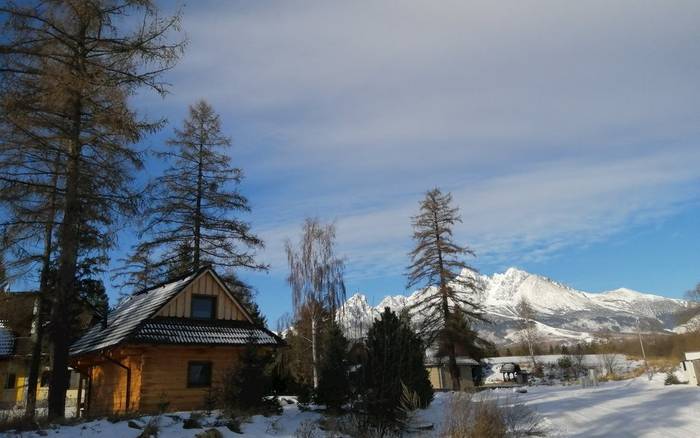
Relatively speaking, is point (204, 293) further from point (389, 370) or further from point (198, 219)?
point (389, 370)

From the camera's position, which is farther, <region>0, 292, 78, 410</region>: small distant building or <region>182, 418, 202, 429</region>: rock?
<region>0, 292, 78, 410</region>: small distant building

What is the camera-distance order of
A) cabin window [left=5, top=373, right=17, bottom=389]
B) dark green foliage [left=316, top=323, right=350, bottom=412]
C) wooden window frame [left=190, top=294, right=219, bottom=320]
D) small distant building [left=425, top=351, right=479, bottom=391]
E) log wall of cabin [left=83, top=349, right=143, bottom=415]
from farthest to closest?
small distant building [left=425, top=351, right=479, bottom=391] < cabin window [left=5, top=373, right=17, bottom=389] < wooden window frame [left=190, top=294, right=219, bottom=320] < log wall of cabin [left=83, top=349, right=143, bottom=415] < dark green foliage [left=316, top=323, right=350, bottom=412]

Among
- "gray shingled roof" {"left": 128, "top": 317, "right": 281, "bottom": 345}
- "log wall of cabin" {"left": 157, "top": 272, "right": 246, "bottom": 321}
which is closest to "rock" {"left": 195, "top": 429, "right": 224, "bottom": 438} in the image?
"gray shingled roof" {"left": 128, "top": 317, "right": 281, "bottom": 345}

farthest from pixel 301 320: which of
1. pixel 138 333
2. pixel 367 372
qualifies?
pixel 367 372

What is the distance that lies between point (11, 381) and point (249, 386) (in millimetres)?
26528

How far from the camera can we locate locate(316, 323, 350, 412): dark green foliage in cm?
1421

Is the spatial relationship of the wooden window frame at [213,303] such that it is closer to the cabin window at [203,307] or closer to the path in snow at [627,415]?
the cabin window at [203,307]

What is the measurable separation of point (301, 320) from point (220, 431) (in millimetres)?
17428

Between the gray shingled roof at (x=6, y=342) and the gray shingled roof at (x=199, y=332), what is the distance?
20.6 metres

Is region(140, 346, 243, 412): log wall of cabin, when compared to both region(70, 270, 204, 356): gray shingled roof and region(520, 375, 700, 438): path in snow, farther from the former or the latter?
region(520, 375, 700, 438): path in snow

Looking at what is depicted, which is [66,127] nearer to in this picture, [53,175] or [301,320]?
[53,175]

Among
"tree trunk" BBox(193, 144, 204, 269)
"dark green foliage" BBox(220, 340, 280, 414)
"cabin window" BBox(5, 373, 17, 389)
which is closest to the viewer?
"dark green foliage" BBox(220, 340, 280, 414)

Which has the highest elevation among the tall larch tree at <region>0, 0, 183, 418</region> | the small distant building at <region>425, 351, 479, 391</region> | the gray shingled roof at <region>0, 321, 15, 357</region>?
the tall larch tree at <region>0, 0, 183, 418</region>

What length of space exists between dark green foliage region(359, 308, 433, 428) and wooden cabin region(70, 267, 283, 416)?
13.0 feet
